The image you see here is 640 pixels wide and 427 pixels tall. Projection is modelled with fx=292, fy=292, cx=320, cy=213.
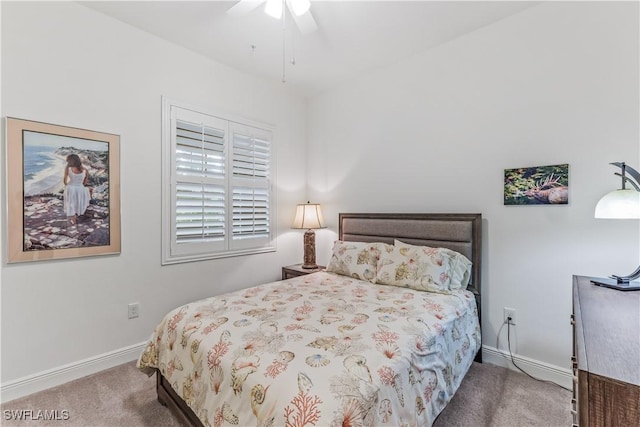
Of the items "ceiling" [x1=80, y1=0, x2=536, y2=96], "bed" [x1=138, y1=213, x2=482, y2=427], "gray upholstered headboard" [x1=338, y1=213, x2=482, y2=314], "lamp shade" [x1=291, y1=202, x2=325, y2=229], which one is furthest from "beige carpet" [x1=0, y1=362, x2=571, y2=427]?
"ceiling" [x1=80, y1=0, x2=536, y2=96]

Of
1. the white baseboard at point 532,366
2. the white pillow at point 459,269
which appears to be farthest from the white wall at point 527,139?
the white pillow at point 459,269

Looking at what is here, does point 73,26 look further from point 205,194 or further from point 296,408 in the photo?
point 296,408

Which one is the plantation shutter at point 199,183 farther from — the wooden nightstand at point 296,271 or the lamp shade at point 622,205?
the lamp shade at point 622,205

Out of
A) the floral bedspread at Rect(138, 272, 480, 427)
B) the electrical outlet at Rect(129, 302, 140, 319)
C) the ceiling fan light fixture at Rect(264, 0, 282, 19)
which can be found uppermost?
the ceiling fan light fixture at Rect(264, 0, 282, 19)

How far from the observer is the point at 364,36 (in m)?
2.66

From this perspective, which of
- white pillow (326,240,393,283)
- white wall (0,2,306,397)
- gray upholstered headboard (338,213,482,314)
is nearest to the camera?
white wall (0,2,306,397)

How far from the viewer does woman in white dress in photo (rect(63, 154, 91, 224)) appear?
2.21m

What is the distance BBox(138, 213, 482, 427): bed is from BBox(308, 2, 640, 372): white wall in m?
0.30

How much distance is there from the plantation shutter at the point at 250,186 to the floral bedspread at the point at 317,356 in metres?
1.27

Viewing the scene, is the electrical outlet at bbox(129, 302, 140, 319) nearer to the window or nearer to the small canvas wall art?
the window

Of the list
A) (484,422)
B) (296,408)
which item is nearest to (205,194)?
(296,408)

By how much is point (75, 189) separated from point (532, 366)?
382 cm

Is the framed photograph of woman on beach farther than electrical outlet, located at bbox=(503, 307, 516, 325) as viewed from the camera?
No

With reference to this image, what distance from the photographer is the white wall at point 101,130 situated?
2053 mm
